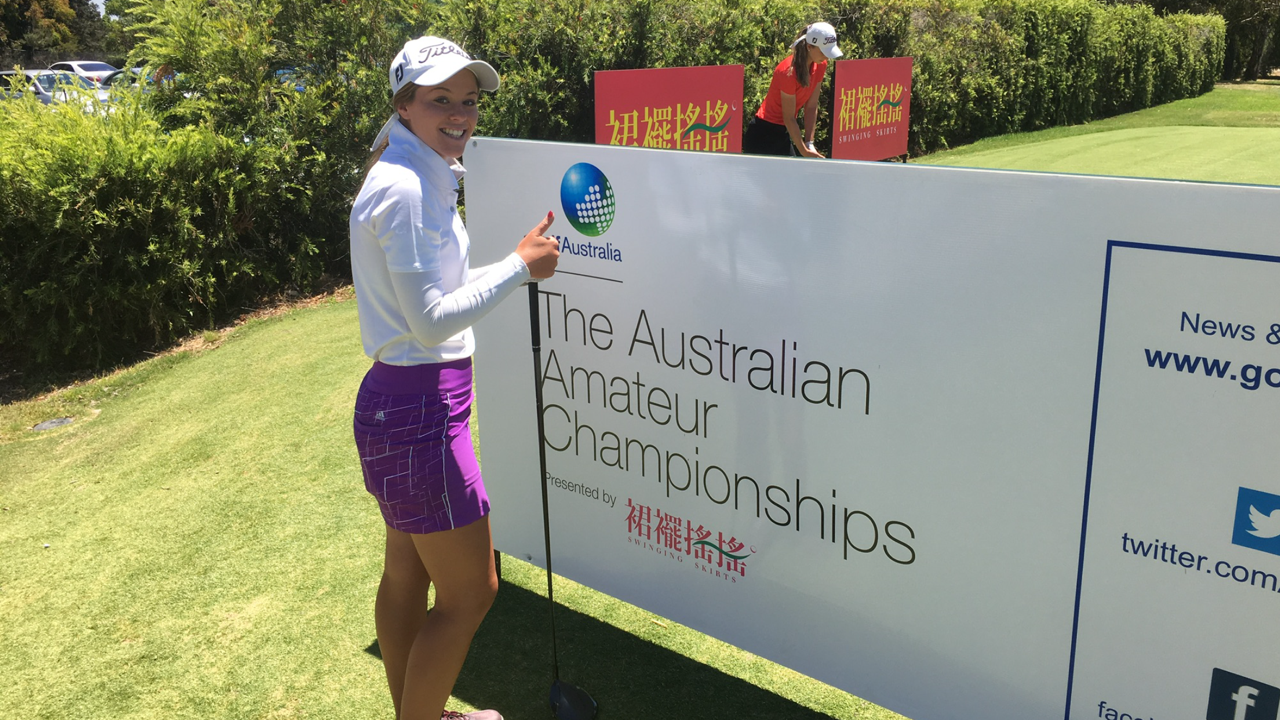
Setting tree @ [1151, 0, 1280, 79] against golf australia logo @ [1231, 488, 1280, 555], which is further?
tree @ [1151, 0, 1280, 79]

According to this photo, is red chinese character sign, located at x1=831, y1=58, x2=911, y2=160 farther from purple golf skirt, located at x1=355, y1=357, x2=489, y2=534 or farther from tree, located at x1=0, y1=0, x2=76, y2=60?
tree, located at x1=0, y1=0, x2=76, y2=60

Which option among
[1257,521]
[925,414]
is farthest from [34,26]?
[1257,521]

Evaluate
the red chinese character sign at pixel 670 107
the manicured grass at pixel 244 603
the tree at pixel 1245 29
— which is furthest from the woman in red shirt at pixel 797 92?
the tree at pixel 1245 29

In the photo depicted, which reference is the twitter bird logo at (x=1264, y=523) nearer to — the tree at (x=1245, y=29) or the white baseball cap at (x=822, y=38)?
the white baseball cap at (x=822, y=38)

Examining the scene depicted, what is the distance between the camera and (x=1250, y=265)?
1705 mm

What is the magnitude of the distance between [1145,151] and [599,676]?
1326 centimetres

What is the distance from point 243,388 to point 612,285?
4.03 metres

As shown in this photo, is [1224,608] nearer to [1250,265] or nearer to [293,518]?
[1250,265]

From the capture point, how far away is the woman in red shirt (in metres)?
7.25

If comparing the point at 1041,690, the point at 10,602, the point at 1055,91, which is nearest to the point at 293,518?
the point at 10,602

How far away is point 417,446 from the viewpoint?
227cm

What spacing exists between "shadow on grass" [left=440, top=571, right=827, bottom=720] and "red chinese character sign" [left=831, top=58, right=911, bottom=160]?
5.95 m

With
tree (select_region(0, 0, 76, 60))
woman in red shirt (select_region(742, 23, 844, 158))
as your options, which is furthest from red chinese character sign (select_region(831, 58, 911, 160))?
tree (select_region(0, 0, 76, 60))

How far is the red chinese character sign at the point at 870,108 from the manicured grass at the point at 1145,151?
103 cm
